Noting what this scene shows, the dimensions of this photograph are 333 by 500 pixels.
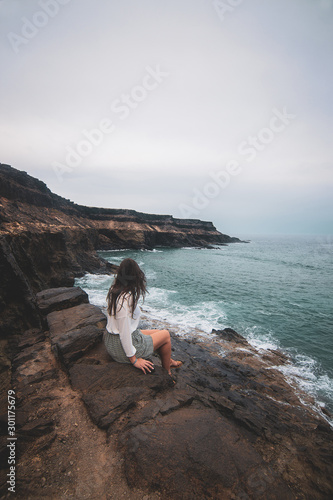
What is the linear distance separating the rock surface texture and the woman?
326 millimetres

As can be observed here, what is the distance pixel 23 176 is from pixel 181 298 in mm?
31631

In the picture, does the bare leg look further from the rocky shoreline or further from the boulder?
the boulder

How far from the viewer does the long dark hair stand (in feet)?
11.1

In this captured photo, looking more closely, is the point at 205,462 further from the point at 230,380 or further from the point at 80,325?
the point at 230,380

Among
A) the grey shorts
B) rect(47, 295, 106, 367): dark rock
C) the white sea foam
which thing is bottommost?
the white sea foam

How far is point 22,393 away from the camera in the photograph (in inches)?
137

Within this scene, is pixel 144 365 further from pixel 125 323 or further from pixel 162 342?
pixel 125 323

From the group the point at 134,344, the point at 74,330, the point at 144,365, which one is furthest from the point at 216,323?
the point at 134,344

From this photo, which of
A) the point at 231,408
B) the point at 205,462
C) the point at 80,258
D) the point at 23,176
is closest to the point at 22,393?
the point at 205,462

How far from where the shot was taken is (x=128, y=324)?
3373 millimetres

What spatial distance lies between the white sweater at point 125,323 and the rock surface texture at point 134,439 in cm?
64

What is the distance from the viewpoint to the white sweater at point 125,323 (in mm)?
3344

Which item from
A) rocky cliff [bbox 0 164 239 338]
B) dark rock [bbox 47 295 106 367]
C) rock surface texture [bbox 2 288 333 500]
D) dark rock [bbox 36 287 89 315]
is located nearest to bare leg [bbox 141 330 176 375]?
rock surface texture [bbox 2 288 333 500]

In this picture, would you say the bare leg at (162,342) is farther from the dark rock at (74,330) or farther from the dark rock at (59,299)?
the dark rock at (59,299)
